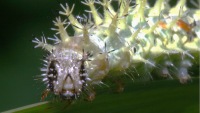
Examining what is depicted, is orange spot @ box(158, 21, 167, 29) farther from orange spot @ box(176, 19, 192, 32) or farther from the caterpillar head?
the caterpillar head

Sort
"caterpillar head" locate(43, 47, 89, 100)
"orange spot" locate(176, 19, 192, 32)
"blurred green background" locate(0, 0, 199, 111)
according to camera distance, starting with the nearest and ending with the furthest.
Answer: "caterpillar head" locate(43, 47, 89, 100) → "orange spot" locate(176, 19, 192, 32) → "blurred green background" locate(0, 0, 199, 111)

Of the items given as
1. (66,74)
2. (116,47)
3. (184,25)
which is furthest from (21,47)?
(66,74)

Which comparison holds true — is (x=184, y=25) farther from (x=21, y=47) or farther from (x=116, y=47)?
(x=21, y=47)

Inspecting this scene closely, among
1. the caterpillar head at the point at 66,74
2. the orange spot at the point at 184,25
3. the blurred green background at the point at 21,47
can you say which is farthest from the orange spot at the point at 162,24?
the blurred green background at the point at 21,47

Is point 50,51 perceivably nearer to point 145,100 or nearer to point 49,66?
point 49,66

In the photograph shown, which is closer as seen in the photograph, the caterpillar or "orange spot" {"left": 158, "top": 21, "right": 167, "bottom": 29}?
the caterpillar

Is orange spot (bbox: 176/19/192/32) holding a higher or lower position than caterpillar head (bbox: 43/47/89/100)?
higher

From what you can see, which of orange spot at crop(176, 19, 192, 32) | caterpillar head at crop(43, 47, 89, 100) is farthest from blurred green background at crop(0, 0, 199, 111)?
caterpillar head at crop(43, 47, 89, 100)
